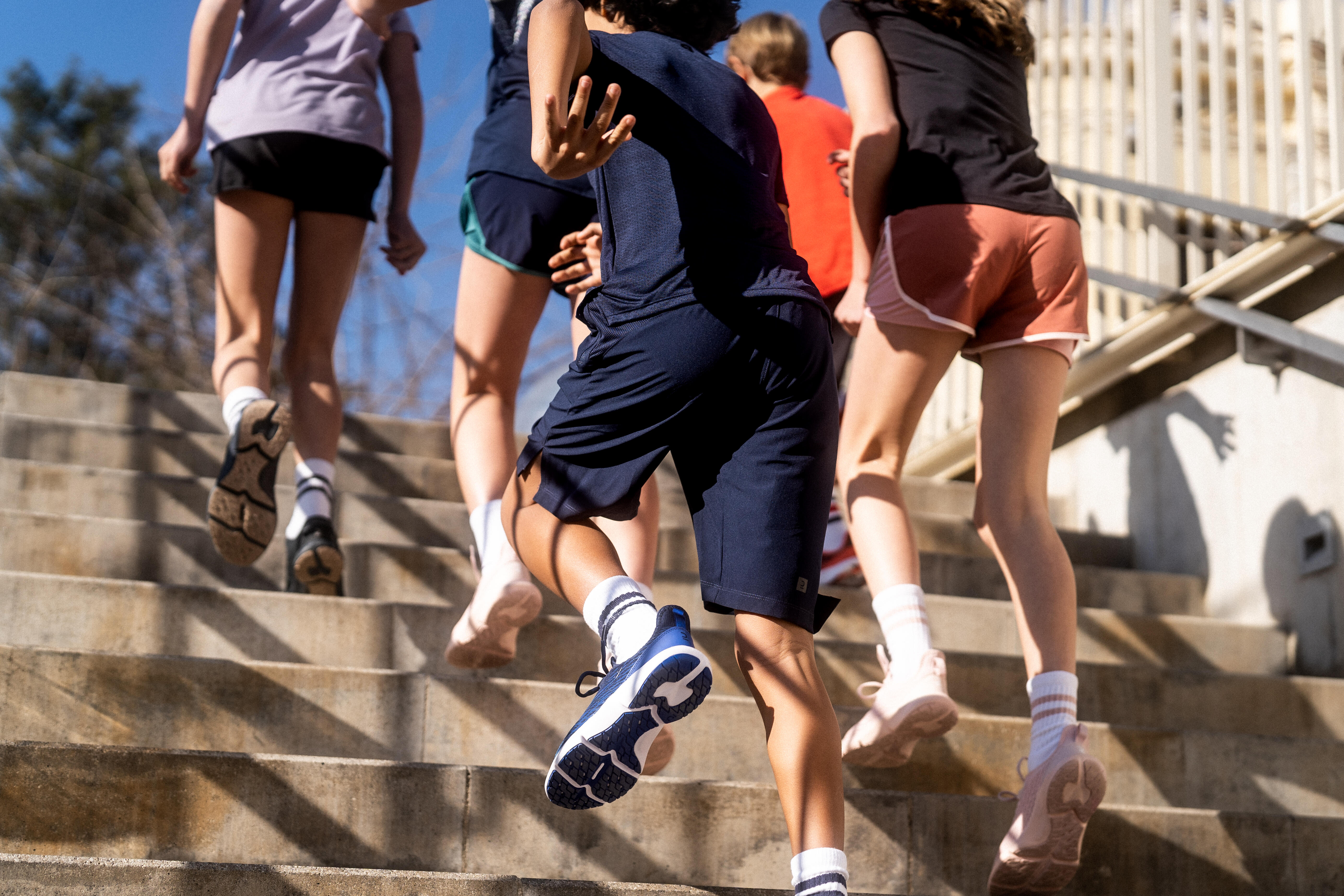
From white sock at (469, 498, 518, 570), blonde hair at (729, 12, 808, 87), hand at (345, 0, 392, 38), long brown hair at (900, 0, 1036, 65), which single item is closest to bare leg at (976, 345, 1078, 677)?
long brown hair at (900, 0, 1036, 65)

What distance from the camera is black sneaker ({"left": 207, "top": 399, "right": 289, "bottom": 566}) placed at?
286cm

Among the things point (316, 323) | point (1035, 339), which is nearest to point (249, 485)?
point (316, 323)

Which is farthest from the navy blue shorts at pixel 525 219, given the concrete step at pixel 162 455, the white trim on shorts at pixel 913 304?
the concrete step at pixel 162 455

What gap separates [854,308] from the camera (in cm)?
259

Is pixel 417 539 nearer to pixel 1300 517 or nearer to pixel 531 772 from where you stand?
pixel 531 772

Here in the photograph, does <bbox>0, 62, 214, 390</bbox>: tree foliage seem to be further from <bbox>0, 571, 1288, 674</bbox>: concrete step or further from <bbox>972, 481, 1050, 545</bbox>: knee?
<bbox>972, 481, 1050, 545</bbox>: knee

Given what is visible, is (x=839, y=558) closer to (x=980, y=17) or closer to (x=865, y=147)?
(x=865, y=147)

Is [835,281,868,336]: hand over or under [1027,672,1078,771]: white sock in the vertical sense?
over

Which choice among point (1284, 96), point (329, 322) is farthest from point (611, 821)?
point (1284, 96)

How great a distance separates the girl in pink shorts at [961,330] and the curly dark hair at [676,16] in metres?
0.62

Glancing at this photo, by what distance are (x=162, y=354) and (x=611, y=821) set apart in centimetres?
1378

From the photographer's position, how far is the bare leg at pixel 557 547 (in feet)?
5.98

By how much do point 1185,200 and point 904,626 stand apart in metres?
2.74

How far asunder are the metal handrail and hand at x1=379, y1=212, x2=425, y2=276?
1961 mm
